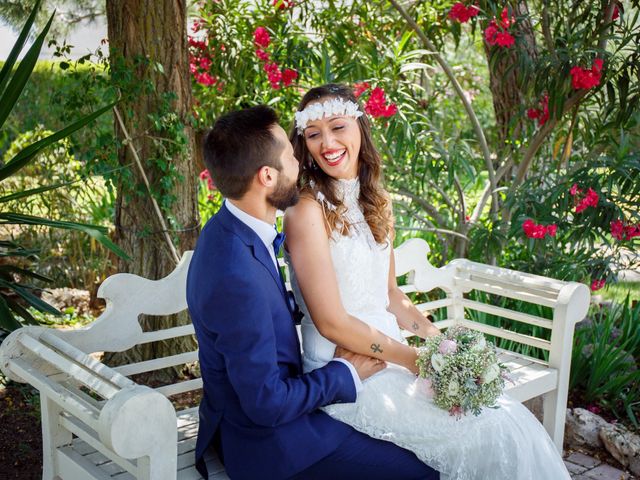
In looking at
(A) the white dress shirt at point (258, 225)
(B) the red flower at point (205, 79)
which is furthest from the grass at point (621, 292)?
(A) the white dress shirt at point (258, 225)

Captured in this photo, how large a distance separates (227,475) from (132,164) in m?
1.86

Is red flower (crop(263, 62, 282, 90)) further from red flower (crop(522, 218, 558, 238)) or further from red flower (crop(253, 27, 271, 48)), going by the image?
red flower (crop(522, 218, 558, 238))

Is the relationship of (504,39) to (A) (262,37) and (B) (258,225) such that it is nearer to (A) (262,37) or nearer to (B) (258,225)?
(A) (262,37)

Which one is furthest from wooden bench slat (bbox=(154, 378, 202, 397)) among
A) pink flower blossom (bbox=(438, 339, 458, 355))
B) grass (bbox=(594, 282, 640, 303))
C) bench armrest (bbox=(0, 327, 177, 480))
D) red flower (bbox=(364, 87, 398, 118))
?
grass (bbox=(594, 282, 640, 303))

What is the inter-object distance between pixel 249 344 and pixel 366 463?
1.98 ft

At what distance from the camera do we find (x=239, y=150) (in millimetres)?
2256

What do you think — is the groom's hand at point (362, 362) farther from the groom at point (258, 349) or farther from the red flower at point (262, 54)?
the red flower at point (262, 54)

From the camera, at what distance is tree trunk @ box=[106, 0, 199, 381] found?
3709 millimetres

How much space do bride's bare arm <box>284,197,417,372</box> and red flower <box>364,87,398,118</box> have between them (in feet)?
5.42

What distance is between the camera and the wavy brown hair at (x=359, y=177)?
276cm

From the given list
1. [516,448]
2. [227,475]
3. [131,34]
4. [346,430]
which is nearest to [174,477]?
[227,475]

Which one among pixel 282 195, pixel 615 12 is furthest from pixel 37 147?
pixel 615 12

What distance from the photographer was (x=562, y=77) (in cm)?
425

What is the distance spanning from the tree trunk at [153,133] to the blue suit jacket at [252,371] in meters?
1.49
